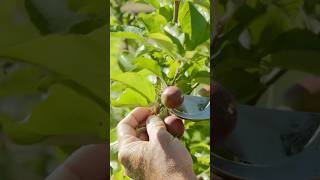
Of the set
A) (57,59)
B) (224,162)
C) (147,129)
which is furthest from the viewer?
(147,129)

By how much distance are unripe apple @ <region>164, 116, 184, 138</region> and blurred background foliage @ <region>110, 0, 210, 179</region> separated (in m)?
0.06

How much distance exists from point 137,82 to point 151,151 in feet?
0.58

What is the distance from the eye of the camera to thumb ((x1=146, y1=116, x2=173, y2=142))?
1057 millimetres

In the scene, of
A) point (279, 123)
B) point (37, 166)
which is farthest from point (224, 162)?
point (37, 166)

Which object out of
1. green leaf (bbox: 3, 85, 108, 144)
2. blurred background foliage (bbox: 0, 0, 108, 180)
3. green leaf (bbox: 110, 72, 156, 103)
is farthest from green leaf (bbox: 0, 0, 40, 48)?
green leaf (bbox: 110, 72, 156, 103)

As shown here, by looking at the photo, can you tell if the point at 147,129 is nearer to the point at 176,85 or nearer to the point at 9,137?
the point at 176,85

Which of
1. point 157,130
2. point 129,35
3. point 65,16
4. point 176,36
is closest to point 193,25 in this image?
point 176,36

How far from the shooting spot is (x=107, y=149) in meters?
0.81

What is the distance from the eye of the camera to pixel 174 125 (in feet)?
3.54

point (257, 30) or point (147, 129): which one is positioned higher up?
point (257, 30)

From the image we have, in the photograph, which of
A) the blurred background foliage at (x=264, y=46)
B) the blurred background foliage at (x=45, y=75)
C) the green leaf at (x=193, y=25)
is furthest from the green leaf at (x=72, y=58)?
the green leaf at (x=193, y=25)

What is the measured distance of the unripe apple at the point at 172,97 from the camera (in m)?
1.04

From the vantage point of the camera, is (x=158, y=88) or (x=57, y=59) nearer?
(x=57, y=59)

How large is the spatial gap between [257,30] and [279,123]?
0.19m
